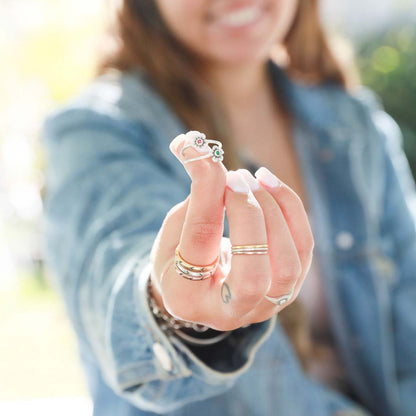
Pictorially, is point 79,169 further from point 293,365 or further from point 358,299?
point 358,299

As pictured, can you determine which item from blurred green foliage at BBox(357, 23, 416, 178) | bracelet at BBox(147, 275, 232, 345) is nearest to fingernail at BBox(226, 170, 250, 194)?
bracelet at BBox(147, 275, 232, 345)

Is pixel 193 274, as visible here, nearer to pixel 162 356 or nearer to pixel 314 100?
pixel 162 356

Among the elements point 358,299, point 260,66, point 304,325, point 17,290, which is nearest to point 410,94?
point 260,66

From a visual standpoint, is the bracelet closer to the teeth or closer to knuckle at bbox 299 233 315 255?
knuckle at bbox 299 233 315 255

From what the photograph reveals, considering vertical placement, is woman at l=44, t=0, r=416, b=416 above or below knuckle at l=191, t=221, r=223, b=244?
below

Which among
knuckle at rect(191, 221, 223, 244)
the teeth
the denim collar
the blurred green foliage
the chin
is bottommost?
the blurred green foliage

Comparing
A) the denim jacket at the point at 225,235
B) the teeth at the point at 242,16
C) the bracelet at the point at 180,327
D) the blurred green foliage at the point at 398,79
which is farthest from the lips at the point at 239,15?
the blurred green foliage at the point at 398,79
